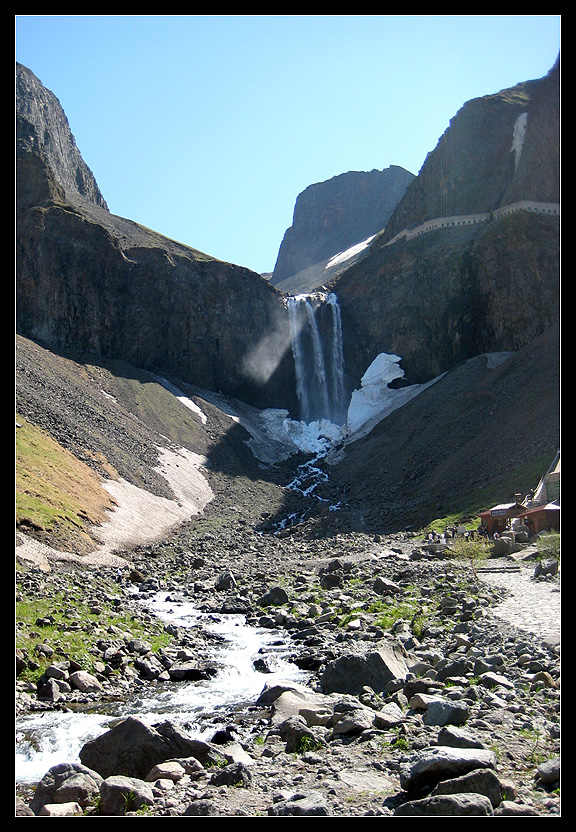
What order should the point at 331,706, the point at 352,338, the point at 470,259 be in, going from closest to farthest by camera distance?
the point at 331,706, the point at 470,259, the point at 352,338

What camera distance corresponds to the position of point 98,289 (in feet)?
275

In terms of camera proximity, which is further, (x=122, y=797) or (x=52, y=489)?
(x=52, y=489)

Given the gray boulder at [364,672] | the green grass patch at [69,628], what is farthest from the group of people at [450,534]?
the gray boulder at [364,672]

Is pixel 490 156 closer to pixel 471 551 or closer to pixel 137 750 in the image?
pixel 471 551

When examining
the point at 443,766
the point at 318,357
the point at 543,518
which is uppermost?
the point at 318,357

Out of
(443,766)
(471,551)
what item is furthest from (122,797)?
(471,551)

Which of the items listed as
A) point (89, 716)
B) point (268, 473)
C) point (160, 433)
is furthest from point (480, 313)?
point (89, 716)

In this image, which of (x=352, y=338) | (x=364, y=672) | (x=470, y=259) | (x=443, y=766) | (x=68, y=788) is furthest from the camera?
(x=352, y=338)

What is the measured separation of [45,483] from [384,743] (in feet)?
124

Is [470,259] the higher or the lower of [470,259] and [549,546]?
the higher

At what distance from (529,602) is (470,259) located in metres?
70.6

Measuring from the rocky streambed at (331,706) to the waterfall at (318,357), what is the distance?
66.8 m

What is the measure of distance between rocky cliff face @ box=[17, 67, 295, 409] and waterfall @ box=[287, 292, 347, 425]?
5.69 feet

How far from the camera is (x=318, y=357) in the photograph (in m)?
97.6
